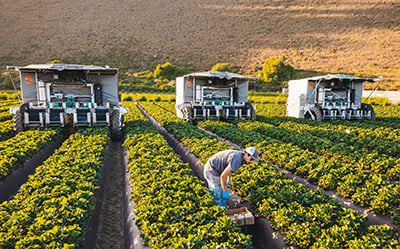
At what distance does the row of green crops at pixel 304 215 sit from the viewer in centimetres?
344

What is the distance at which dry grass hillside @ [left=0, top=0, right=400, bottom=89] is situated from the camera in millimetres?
59969

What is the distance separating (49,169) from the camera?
17.8 ft

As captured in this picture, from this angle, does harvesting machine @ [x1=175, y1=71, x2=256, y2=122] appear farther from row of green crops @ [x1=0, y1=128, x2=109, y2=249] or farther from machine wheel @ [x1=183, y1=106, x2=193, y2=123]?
row of green crops @ [x1=0, y1=128, x2=109, y2=249]

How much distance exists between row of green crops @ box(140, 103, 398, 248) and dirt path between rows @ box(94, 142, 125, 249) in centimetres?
260

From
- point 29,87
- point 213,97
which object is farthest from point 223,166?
point 213,97

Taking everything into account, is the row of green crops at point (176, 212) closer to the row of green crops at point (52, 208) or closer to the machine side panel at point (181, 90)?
the row of green crops at point (52, 208)

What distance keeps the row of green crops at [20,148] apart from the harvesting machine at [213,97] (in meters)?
7.36

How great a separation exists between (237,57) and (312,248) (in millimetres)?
65631

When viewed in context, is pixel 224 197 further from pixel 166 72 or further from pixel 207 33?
pixel 207 33

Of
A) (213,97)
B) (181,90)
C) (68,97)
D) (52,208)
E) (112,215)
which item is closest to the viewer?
(52,208)

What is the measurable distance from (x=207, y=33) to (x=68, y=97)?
71122mm

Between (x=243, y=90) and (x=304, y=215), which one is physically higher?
(x=243, y=90)

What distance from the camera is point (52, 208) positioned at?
12.4ft

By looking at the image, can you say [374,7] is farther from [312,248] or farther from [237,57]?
[312,248]
